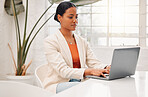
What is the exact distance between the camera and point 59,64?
1.77 meters

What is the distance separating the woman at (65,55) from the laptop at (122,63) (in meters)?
0.36

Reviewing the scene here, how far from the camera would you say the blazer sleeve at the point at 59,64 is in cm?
171

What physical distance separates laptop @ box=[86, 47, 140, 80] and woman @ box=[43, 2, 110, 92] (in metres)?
0.36

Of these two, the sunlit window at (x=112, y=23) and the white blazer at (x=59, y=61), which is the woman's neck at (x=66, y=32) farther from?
the sunlit window at (x=112, y=23)

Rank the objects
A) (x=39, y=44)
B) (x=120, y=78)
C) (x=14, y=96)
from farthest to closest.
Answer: (x=39, y=44)
(x=120, y=78)
(x=14, y=96)

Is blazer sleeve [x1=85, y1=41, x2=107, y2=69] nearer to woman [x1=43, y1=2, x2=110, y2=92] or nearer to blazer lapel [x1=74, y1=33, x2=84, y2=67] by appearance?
woman [x1=43, y1=2, x2=110, y2=92]

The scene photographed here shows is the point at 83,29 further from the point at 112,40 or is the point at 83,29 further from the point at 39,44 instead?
the point at 39,44

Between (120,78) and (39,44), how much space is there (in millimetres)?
2960

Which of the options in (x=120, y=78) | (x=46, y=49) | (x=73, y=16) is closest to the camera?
(x=120, y=78)

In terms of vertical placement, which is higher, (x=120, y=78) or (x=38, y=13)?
(x=38, y=13)

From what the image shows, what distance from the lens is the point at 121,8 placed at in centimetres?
416

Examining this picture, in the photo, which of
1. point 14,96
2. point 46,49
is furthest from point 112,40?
point 14,96

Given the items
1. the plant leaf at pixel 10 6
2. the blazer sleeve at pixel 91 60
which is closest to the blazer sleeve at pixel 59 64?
the blazer sleeve at pixel 91 60

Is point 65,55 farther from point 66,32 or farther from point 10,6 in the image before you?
point 10,6
